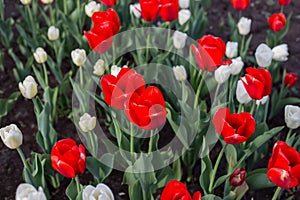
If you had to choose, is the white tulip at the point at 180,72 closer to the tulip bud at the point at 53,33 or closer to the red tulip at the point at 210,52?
the red tulip at the point at 210,52

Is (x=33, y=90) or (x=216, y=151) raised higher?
(x=33, y=90)

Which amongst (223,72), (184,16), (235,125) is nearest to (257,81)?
(235,125)

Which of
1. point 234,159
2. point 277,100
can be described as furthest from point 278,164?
point 277,100

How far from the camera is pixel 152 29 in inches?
94.9

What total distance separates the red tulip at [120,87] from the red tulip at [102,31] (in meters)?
0.37

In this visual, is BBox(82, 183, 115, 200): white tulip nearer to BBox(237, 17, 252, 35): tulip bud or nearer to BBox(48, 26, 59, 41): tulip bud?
BBox(48, 26, 59, 41): tulip bud

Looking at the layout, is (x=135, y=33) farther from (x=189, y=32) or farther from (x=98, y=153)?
(x=98, y=153)

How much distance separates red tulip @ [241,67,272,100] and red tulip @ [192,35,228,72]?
0.17 metres

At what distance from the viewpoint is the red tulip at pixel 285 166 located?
1.40 meters

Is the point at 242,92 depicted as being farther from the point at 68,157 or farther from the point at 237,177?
the point at 68,157

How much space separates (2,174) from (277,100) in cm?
116

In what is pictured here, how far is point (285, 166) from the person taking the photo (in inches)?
Answer: 55.2

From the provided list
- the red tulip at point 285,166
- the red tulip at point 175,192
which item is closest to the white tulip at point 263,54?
the red tulip at point 285,166

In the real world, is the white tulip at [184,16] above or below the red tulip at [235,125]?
above
